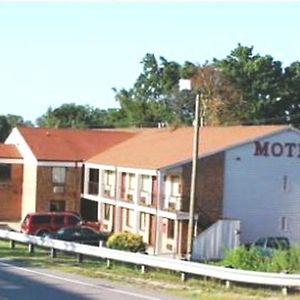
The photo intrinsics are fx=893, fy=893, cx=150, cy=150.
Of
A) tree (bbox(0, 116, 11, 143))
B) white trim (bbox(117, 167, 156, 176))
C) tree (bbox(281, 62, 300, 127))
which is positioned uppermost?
tree (bbox(281, 62, 300, 127))

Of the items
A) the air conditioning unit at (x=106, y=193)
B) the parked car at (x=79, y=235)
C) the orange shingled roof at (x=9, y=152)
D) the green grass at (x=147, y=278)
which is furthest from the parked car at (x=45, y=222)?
the orange shingled roof at (x=9, y=152)

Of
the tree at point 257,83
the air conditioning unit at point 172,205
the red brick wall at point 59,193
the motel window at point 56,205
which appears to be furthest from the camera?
the tree at point 257,83

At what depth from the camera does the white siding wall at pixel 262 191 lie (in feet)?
155

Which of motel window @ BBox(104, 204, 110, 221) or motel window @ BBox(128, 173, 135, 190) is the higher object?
motel window @ BBox(128, 173, 135, 190)

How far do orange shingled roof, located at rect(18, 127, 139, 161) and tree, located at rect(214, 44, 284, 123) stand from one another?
60.7ft

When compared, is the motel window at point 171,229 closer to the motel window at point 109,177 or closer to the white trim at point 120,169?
the white trim at point 120,169

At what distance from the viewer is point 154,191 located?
49156 millimetres

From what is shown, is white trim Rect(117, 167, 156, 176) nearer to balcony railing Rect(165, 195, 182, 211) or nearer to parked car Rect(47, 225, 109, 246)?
balcony railing Rect(165, 195, 182, 211)

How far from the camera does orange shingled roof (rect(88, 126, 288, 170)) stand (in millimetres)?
47969

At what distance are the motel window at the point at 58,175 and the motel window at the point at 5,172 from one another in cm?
418

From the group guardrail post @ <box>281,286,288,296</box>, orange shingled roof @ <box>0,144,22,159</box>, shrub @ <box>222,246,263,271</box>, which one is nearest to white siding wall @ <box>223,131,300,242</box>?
shrub @ <box>222,246,263,271</box>

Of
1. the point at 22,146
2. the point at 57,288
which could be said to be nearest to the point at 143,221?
the point at 22,146

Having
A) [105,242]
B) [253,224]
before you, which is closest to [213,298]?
[105,242]

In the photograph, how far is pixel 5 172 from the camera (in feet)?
204
